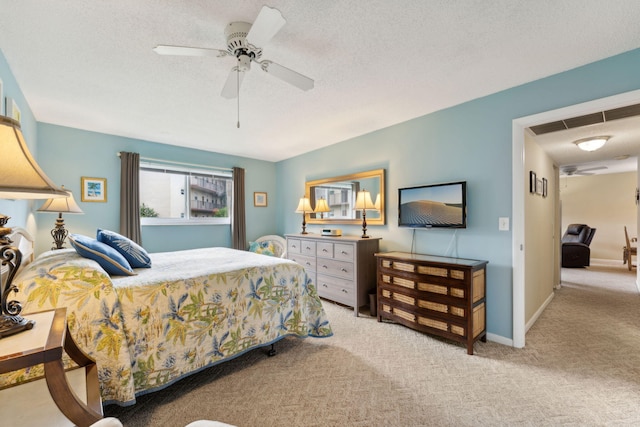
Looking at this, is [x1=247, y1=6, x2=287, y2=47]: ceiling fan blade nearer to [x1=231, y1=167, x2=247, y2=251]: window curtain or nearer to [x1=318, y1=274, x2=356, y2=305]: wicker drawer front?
[x1=318, y1=274, x2=356, y2=305]: wicker drawer front

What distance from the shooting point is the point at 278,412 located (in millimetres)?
1692

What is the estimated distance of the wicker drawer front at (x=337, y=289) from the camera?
340cm

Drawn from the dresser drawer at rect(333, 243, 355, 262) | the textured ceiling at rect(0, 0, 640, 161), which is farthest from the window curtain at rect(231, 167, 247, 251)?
the dresser drawer at rect(333, 243, 355, 262)

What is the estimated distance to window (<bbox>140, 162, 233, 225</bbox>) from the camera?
430cm

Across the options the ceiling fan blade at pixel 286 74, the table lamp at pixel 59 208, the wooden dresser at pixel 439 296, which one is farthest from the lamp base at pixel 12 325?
the wooden dresser at pixel 439 296

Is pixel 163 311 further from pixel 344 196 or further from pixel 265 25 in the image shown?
pixel 344 196

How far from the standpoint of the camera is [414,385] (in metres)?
1.96

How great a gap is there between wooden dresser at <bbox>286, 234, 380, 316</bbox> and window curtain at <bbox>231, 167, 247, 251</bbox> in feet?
5.40

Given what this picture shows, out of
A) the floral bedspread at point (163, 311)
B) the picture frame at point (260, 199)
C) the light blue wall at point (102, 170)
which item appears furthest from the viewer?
the picture frame at point (260, 199)

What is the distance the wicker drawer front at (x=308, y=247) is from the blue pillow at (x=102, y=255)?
228 cm

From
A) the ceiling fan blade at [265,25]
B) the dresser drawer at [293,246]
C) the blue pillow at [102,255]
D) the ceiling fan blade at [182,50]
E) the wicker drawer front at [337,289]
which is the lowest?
the wicker drawer front at [337,289]

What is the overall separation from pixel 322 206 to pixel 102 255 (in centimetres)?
308

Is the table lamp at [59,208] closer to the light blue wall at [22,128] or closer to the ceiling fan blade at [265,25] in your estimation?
the light blue wall at [22,128]

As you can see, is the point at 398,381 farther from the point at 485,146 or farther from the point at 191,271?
the point at 485,146
